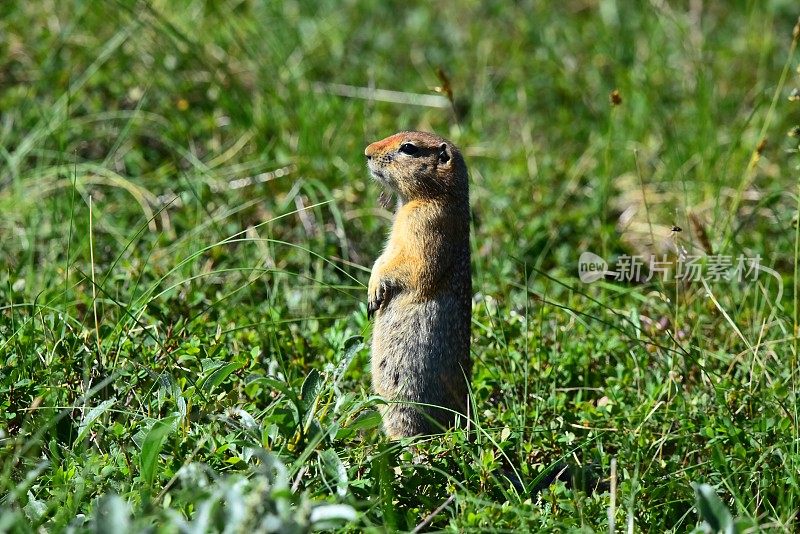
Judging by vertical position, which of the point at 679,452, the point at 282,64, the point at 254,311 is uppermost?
the point at 282,64

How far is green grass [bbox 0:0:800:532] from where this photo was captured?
3166 mm

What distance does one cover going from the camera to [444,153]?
4.15 metres

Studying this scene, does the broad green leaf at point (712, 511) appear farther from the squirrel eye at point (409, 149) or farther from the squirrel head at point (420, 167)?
the squirrel eye at point (409, 149)

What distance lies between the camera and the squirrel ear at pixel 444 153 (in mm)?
4145

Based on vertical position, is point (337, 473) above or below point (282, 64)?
below

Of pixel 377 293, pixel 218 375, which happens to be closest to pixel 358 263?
pixel 377 293

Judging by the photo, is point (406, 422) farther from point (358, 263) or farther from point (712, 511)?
point (358, 263)

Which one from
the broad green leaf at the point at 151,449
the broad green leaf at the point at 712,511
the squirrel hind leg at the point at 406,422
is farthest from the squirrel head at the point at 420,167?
the broad green leaf at the point at 712,511

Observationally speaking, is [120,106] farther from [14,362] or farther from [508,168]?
Answer: [14,362]

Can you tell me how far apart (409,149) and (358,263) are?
1.15 metres

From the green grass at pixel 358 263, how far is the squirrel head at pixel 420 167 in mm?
430

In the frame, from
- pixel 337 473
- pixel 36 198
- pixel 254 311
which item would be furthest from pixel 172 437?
pixel 36 198

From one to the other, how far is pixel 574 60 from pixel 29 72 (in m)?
3.66

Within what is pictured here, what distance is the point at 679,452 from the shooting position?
3732 mm
